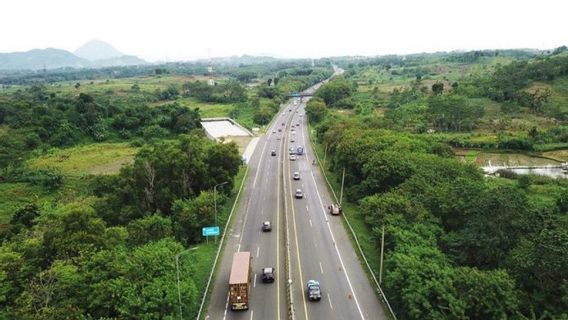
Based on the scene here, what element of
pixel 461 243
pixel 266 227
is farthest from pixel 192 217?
pixel 461 243

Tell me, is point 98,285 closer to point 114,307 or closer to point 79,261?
point 114,307

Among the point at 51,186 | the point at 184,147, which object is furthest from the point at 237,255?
the point at 51,186

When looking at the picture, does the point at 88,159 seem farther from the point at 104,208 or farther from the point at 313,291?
the point at 313,291

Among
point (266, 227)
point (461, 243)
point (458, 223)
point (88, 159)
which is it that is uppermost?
point (461, 243)

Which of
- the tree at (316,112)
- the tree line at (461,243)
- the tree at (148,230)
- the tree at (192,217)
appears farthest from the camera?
the tree at (316,112)

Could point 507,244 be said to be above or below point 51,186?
above

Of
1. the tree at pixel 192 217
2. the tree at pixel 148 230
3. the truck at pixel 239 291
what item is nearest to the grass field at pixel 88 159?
the tree at pixel 192 217

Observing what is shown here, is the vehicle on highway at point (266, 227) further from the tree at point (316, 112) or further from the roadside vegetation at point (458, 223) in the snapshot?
the tree at point (316, 112)
